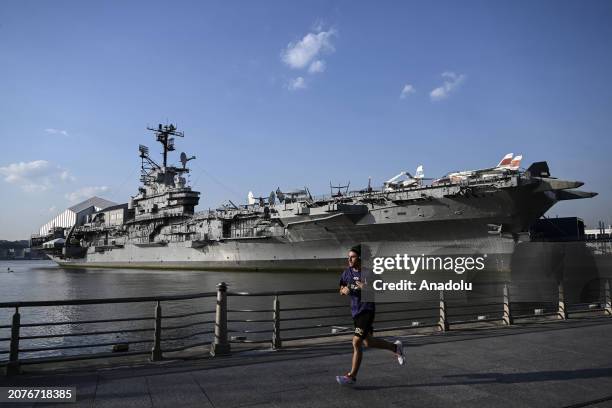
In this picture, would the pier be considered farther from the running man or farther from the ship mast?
the ship mast

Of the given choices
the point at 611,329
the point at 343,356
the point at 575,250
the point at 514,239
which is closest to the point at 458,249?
the point at 514,239

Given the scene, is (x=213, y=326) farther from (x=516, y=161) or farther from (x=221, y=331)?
(x=516, y=161)

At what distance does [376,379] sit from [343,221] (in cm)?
2655

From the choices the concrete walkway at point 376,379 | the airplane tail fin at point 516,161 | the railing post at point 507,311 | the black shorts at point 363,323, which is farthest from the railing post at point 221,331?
the airplane tail fin at point 516,161

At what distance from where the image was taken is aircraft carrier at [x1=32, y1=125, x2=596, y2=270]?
26875 millimetres

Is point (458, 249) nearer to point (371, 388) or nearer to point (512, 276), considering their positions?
point (512, 276)

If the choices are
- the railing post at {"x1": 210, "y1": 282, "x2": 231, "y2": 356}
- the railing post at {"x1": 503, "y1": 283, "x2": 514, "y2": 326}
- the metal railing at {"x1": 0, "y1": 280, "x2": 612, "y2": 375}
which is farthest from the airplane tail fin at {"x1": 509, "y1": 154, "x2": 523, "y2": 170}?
the railing post at {"x1": 210, "y1": 282, "x2": 231, "y2": 356}

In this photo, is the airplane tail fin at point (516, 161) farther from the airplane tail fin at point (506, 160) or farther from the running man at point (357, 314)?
the running man at point (357, 314)

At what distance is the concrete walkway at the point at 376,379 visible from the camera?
13.3 feet

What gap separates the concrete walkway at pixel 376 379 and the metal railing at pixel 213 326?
0.44 meters

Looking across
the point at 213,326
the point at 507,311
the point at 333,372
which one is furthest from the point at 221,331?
the point at 213,326

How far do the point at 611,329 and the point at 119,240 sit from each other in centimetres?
5681

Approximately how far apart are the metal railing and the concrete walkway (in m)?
0.44

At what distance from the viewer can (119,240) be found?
183ft
